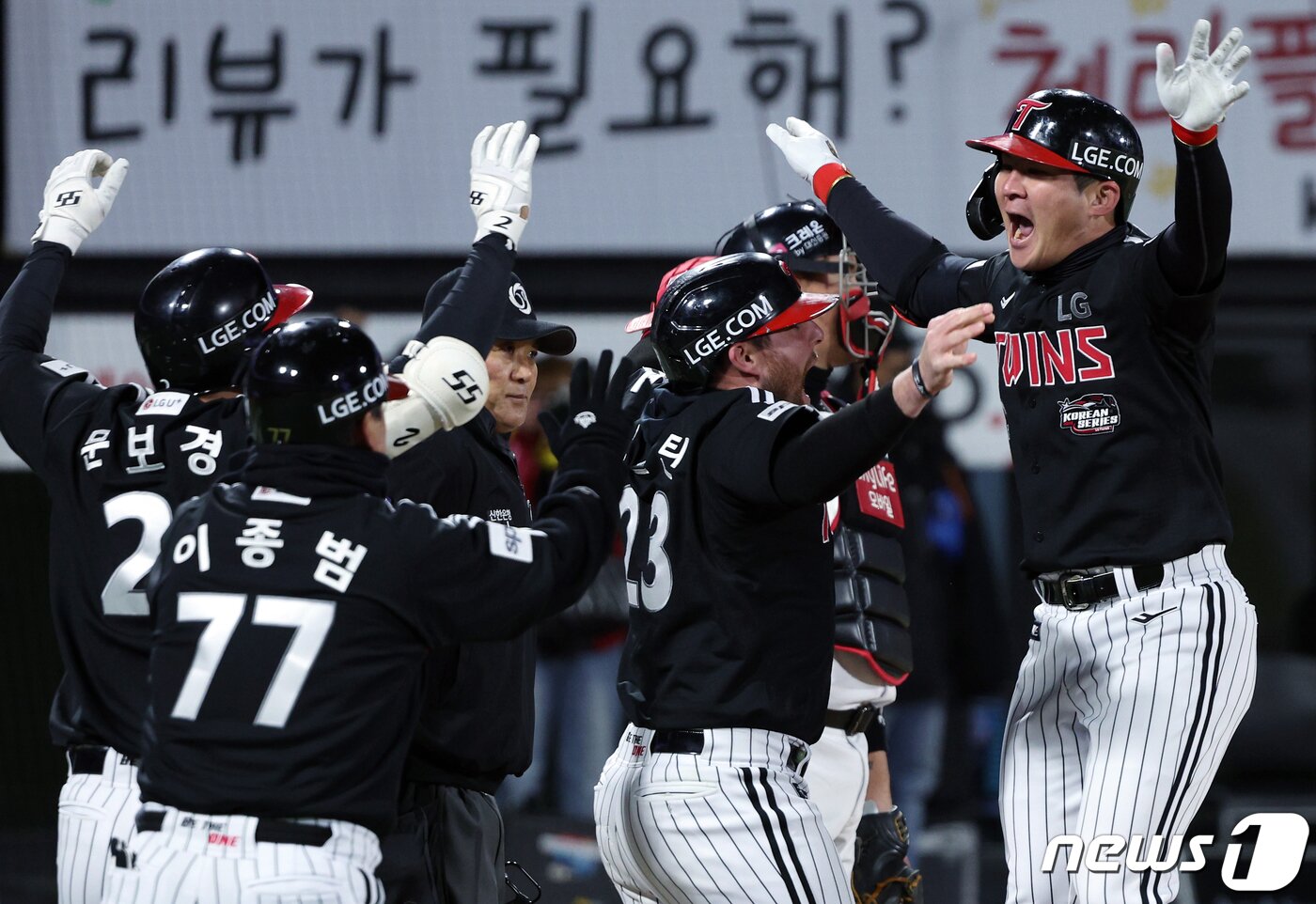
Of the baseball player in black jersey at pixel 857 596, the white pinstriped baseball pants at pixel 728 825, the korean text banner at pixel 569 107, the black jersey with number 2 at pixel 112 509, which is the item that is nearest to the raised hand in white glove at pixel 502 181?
the black jersey with number 2 at pixel 112 509

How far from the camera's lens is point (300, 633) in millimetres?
2945

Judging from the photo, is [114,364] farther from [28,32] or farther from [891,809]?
[891,809]

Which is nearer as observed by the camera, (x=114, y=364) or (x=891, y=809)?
(x=891, y=809)

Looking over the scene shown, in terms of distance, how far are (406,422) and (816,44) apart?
4933 millimetres

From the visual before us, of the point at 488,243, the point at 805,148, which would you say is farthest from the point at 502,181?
the point at 805,148

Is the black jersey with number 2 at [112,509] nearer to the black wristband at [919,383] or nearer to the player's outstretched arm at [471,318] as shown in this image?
the player's outstretched arm at [471,318]

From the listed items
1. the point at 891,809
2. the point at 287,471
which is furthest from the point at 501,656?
the point at 891,809

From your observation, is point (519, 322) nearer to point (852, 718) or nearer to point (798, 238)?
point (798, 238)

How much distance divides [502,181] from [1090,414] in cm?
140

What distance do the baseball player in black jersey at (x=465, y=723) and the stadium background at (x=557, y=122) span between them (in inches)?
147

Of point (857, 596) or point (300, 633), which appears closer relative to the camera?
point (300, 633)

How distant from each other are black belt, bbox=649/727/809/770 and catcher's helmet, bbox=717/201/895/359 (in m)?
1.51

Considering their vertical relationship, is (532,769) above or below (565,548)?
below

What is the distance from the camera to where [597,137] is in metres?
7.77
